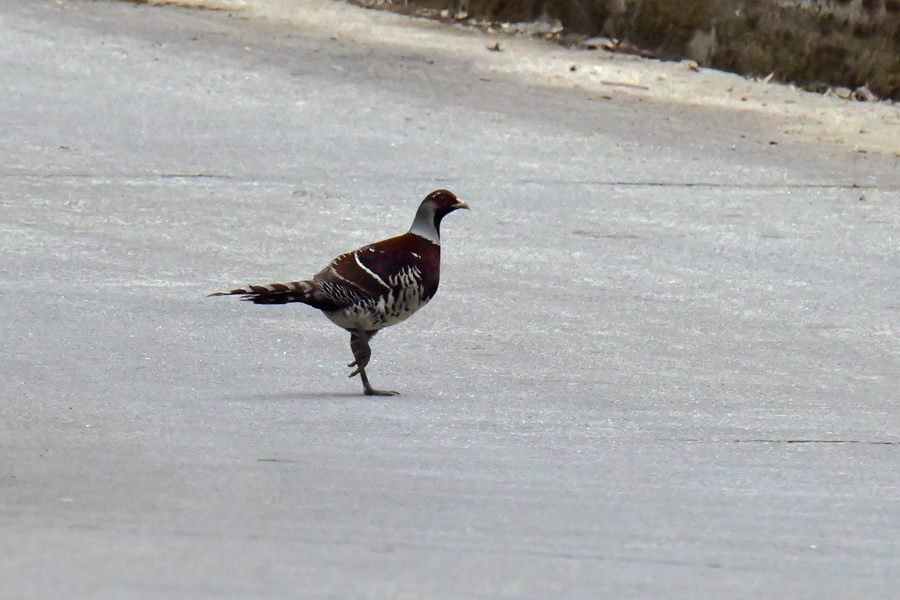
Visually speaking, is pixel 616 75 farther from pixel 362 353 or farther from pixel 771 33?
pixel 362 353

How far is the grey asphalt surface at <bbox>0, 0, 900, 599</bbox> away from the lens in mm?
5008

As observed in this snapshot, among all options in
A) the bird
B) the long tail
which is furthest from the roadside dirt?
the long tail

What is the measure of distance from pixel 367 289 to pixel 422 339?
1538mm

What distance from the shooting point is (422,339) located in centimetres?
897

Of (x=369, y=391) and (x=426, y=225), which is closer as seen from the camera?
(x=369, y=391)

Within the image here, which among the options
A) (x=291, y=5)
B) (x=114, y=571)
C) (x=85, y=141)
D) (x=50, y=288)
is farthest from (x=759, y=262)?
(x=291, y=5)

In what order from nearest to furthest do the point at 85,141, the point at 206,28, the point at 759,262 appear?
the point at 759,262 → the point at 85,141 → the point at 206,28

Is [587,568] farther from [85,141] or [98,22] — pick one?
[98,22]

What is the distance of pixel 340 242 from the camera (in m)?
10.9

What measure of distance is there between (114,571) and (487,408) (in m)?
3.06

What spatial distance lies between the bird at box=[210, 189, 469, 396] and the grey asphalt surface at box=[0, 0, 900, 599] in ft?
1.18

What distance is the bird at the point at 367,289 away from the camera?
7.46m

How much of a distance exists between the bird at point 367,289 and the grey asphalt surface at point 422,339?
14.2 inches

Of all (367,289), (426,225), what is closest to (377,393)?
(367,289)
